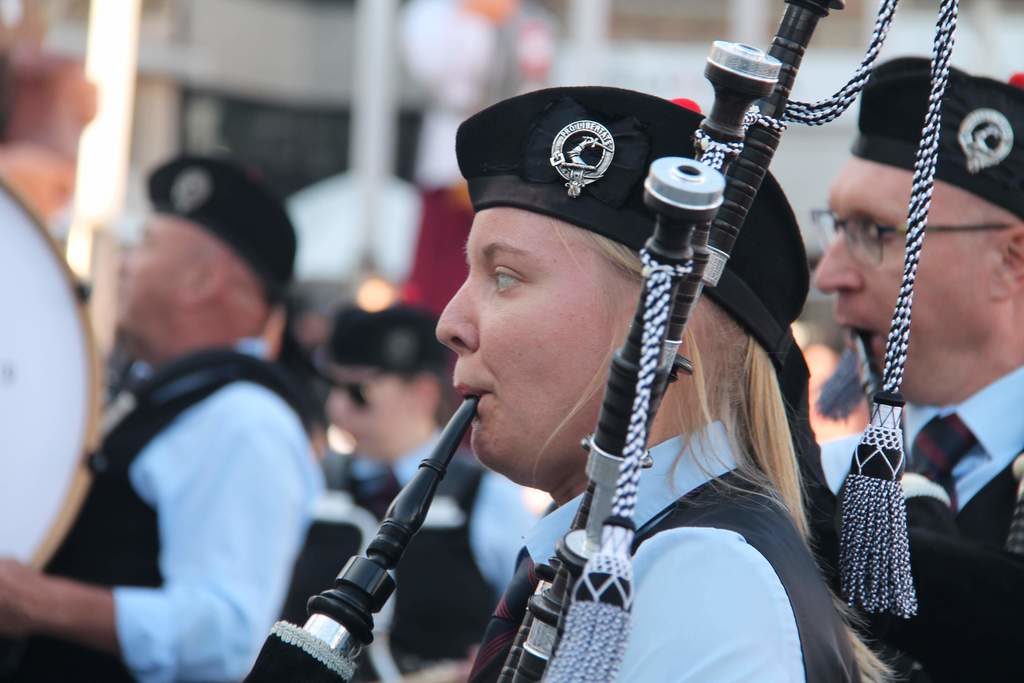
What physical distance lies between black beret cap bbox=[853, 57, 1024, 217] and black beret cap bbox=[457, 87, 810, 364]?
75 cm

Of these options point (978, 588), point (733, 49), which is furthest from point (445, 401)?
point (733, 49)

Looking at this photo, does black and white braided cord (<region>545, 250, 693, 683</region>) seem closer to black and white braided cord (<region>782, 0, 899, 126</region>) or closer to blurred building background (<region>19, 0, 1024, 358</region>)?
black and white braided cord (<region>782, 0, 899, 126</region>)

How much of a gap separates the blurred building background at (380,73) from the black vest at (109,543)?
154cm

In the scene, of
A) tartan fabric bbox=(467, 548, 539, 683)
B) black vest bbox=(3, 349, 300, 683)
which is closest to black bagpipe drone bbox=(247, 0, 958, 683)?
tartan fabric bbox=(467, 548, 539, 683)

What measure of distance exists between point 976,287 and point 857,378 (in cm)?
29

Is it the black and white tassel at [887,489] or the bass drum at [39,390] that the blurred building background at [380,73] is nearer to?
the bass drum at [39,390]

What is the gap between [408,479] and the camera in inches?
168

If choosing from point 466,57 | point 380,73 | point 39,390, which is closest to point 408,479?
point 39,390

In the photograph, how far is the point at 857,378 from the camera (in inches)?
99.7

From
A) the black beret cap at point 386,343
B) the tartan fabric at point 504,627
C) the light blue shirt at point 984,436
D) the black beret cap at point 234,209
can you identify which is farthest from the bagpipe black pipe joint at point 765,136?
the black beret cap at point 386,343

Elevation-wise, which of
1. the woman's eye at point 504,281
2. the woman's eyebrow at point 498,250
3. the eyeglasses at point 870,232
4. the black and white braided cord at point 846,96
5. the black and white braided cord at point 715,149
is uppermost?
the black and white braided cord at point 846,96

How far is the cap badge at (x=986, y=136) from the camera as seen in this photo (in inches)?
89.1

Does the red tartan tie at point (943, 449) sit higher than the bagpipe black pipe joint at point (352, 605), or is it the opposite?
the bagpipe black pipe joint at point (352, 605)

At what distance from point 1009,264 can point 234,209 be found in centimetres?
229
